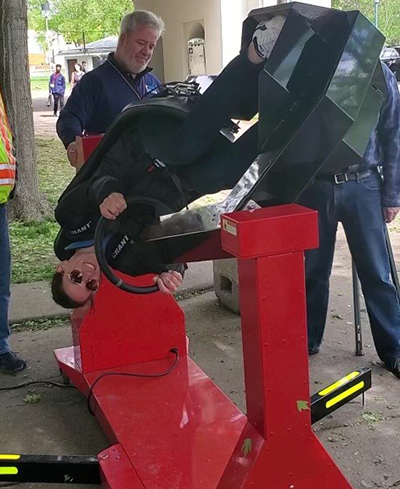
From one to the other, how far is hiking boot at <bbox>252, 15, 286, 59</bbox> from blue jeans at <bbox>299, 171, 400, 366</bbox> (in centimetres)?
173

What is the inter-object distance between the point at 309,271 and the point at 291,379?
203cm

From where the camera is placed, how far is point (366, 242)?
3596 millimetres

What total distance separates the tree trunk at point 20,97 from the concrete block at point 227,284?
3.48 m

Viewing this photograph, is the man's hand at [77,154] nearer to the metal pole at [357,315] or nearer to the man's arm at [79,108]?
the man's arm at [79,108]

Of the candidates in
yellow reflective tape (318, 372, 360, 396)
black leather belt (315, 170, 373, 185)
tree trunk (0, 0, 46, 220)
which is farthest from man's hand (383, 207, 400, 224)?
tree trunk (0, 0, 46, 220)

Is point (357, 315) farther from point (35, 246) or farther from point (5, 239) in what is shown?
point (35, 246)

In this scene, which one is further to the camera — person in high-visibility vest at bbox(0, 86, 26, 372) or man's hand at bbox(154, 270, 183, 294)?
person in high-visibility vest at bbox(0, 86, 26, 372)

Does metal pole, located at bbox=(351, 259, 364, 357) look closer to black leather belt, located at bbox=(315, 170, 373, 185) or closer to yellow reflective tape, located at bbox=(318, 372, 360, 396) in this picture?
black leather belt, located at bbox=(315, 170, 373, 185)

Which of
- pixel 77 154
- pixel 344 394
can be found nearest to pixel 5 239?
pixel 77 154

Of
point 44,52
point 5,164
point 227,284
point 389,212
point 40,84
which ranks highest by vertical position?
point 44,52

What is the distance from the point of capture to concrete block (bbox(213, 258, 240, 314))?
461cm

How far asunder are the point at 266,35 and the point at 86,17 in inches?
1924

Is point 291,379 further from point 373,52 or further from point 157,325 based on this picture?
point 157,325

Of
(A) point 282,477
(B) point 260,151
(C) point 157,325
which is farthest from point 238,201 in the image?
(C) point 157,325
